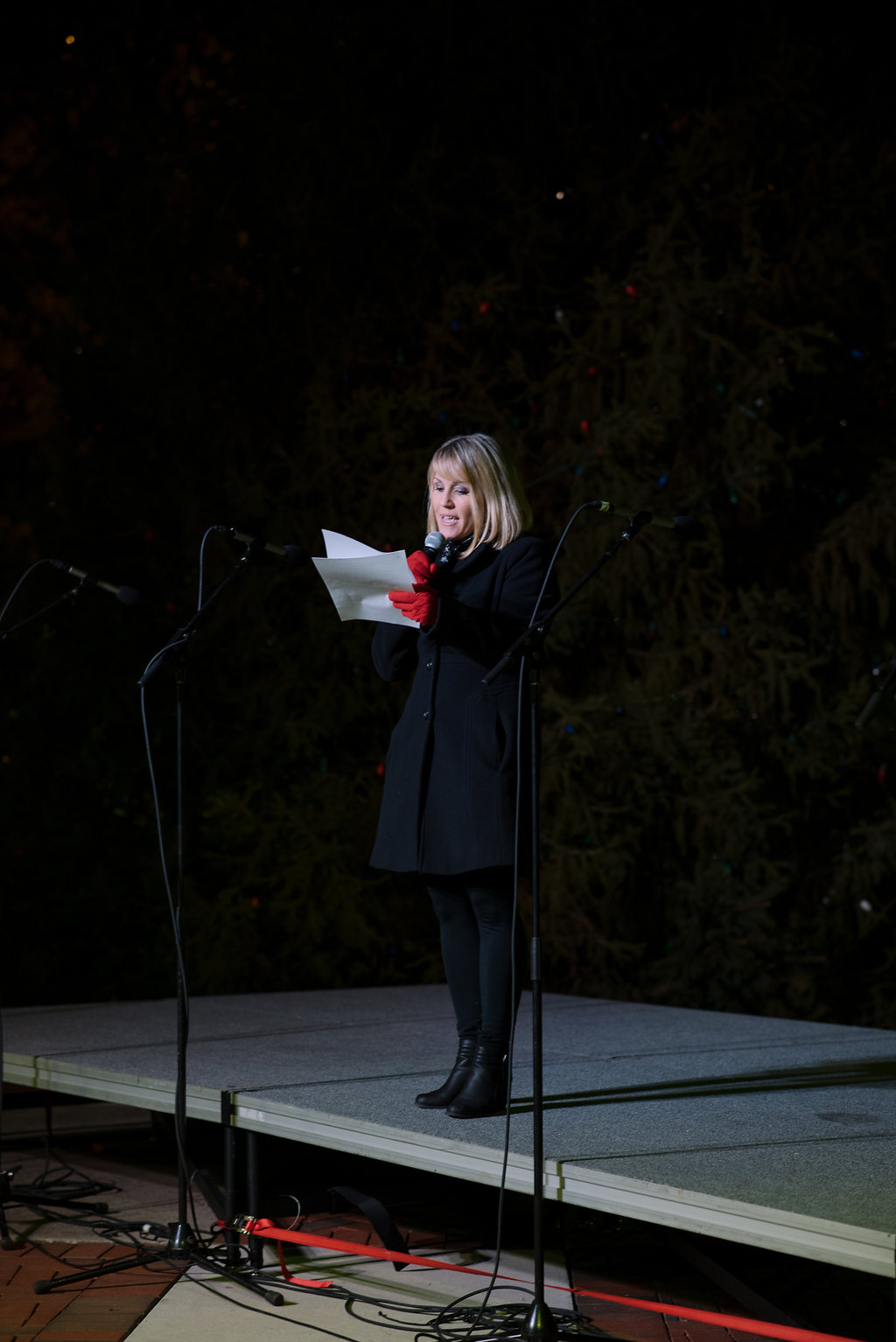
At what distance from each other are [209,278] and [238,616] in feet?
6.06

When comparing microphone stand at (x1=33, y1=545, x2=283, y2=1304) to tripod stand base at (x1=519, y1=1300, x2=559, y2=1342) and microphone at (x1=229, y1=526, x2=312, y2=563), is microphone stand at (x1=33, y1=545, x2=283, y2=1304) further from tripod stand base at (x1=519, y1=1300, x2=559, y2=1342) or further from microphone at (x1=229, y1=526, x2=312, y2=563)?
tripod stand base at (x1=519, y1=1300, x2=559, y2=1342)

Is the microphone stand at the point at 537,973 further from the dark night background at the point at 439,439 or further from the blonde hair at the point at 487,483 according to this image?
the dark night background at the point at 439,439

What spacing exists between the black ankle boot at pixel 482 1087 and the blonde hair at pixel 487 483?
1.09 metres

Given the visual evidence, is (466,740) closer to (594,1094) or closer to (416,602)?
(416,602)

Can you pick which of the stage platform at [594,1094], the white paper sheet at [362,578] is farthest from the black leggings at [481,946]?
the white paper sheet at [362,578]

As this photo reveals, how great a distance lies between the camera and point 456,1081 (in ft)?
10.1

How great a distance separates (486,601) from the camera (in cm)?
300

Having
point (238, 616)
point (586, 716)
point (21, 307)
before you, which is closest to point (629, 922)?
point (586, 716)

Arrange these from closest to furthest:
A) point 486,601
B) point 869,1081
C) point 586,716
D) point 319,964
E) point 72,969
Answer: point 486,601, point 869,1081, point 586,716, point 319,964, point 72,969

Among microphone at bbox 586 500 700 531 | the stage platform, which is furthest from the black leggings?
microphone at bbox 586 500 700 531

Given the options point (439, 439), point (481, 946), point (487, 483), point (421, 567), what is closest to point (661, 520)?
point (421, 567)

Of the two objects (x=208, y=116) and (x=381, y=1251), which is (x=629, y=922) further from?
(x=208, y=116)

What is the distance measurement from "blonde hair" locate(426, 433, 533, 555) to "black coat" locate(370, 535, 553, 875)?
1.4 inches

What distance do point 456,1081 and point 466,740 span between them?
760 mm
